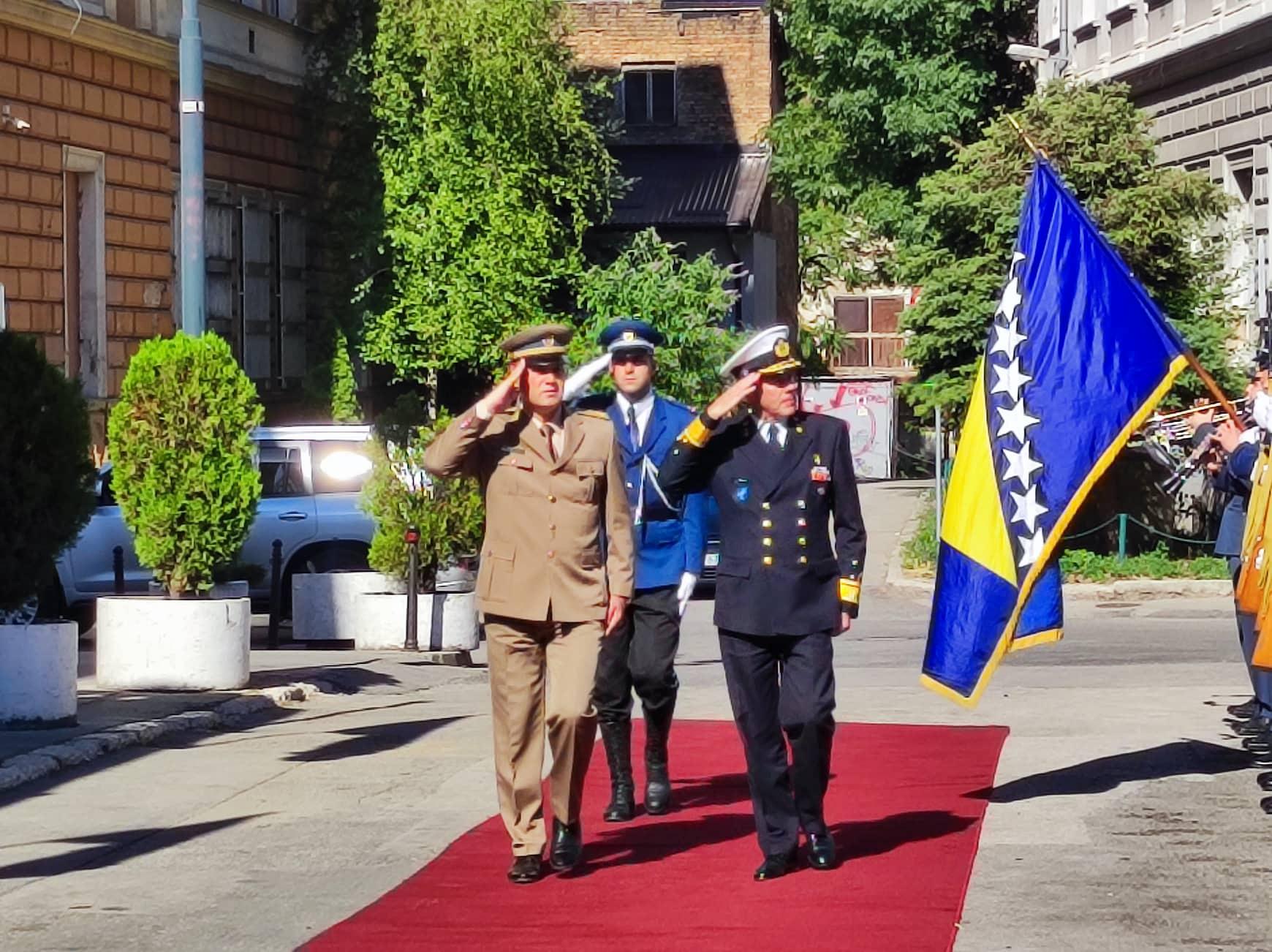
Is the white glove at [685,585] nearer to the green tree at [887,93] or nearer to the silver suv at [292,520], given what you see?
the silver suv at [292,520]

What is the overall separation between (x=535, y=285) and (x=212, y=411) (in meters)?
16.4

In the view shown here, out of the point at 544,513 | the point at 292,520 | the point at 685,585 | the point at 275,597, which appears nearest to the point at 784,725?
the point at 544,513

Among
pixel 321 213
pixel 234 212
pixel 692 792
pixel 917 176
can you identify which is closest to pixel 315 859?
pixel 692 792

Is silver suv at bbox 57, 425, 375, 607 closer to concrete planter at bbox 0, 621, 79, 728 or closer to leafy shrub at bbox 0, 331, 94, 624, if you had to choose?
leafy shrub at bbox 0, 331, 94, 624

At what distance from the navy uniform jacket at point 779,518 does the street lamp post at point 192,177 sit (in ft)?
33.9

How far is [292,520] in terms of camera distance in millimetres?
20422

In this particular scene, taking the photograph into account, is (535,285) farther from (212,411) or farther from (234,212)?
(212,411)

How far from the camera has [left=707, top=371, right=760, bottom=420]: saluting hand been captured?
815 centimetres

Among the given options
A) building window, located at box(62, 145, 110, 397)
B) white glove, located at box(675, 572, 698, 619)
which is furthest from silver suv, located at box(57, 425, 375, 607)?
white glove, located at box(675, 572, 698, 619)

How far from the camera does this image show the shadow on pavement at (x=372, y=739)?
11867 millimetres

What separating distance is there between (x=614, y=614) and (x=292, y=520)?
1240cm

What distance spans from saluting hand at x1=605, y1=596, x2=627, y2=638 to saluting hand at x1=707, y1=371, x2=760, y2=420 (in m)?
0.75

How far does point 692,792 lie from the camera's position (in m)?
10.5

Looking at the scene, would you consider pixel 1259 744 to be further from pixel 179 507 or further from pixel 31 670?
pixel 179 507
